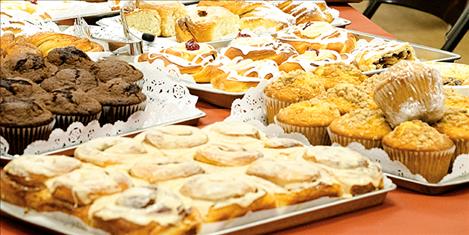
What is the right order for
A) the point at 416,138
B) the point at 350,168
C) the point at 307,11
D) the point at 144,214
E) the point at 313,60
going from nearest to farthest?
the point at 144,214, the point at 350,168, the point at 416,138, the point at 313,60, the point at 307,11

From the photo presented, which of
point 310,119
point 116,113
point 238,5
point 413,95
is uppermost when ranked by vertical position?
point 413,95

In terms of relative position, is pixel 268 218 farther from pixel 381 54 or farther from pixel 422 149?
pixel 381 54

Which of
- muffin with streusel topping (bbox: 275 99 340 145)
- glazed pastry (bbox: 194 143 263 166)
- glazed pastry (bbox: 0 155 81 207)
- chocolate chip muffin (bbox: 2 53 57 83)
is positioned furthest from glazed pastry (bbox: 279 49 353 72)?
glazed pastry (bbox: 0 155 81 207)

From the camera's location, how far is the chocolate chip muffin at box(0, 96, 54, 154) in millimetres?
1723

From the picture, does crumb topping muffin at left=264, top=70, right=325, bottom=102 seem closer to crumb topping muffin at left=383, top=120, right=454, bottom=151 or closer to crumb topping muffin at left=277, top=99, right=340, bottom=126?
crumb topping muffin at left=277, top=99, right=340, bottom=126

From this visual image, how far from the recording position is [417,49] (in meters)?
2.66

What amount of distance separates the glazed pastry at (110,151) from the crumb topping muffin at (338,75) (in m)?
0.67

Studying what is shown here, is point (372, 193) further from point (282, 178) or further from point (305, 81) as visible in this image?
point (305, 81)

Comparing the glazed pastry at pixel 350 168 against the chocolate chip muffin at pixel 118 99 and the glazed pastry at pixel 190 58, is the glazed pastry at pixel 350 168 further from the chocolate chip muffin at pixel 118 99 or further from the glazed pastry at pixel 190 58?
the glazed pastry at pixel 190 58

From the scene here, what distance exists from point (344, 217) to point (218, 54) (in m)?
1.06

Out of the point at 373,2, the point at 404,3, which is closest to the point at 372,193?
the point at 404,3

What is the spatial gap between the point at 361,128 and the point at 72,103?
0.65 meters

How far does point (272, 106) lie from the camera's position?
1.97 meters

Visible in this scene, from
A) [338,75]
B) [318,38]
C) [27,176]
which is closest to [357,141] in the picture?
[338,75]
